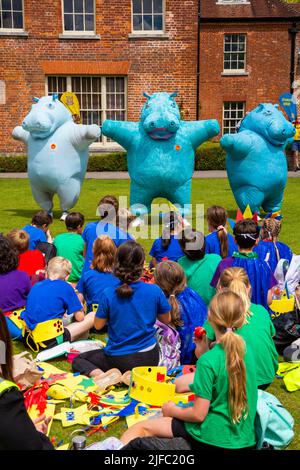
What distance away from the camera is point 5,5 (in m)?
18.9

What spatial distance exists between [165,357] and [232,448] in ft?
4.59

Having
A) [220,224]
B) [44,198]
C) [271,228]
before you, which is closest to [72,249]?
[220,224]

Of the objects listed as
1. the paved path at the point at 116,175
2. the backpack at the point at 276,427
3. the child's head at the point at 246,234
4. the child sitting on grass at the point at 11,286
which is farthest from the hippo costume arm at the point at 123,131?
the paved path at the point at 116,175

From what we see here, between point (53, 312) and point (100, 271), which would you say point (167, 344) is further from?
point (100, 271)

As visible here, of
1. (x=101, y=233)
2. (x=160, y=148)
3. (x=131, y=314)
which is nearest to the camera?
(x=131, y=314)

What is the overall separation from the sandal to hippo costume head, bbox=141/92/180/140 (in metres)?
5.41

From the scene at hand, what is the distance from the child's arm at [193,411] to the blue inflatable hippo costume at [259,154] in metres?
6.74

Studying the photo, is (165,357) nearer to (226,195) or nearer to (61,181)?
(61,181)

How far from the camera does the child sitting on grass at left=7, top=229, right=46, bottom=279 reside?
5.51m

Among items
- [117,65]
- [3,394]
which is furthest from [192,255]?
[117,65]

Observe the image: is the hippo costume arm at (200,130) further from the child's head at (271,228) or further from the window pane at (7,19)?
the window pane at (7,19)

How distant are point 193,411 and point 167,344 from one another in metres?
1.38

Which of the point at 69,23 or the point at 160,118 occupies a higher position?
the point at 69,23

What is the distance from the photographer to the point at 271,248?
16.9ft
